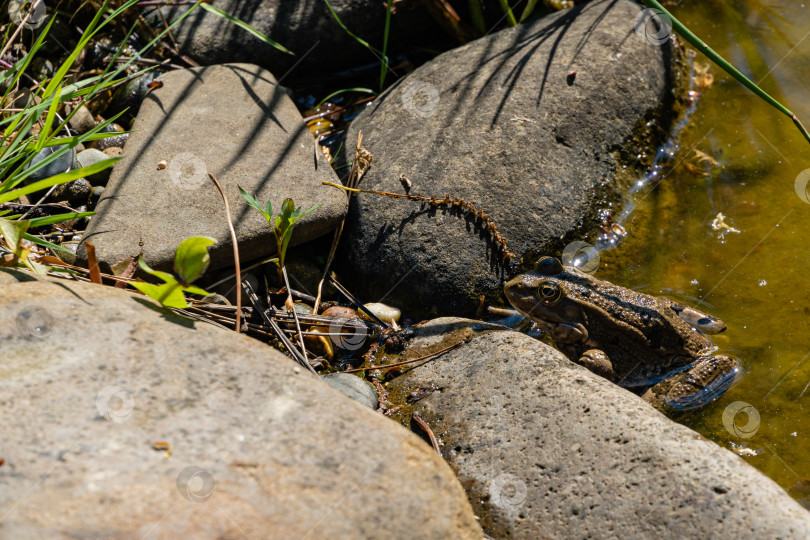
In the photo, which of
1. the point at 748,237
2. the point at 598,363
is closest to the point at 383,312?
the point at 598,363

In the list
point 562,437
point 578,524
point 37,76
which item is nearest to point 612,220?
point 562,437

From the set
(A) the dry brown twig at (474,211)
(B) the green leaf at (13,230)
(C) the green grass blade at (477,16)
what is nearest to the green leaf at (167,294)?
(B) the green leaf at (13,230)

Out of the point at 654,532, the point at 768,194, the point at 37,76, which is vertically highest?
the point at 768,194

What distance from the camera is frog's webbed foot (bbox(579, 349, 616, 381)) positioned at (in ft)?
13.4

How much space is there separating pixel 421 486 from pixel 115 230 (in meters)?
2.69

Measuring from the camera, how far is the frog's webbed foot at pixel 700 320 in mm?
4152

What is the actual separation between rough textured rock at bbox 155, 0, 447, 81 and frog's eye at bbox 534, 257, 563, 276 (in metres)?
2.83

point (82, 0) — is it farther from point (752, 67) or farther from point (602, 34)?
point (752, 67)

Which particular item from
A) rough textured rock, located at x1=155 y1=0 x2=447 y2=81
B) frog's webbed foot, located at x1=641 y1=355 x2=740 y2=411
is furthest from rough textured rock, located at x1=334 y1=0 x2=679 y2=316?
frog's webbed foot, located at x1=641 y1=355 x2=740 y2=411

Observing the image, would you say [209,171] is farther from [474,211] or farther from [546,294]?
[546,294]

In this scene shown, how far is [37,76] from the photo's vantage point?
5355mm

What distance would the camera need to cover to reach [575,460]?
2920 millimetres

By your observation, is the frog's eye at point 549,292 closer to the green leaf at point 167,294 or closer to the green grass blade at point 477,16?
the green leaf at point 167,294

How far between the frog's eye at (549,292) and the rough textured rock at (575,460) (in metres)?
0.55
